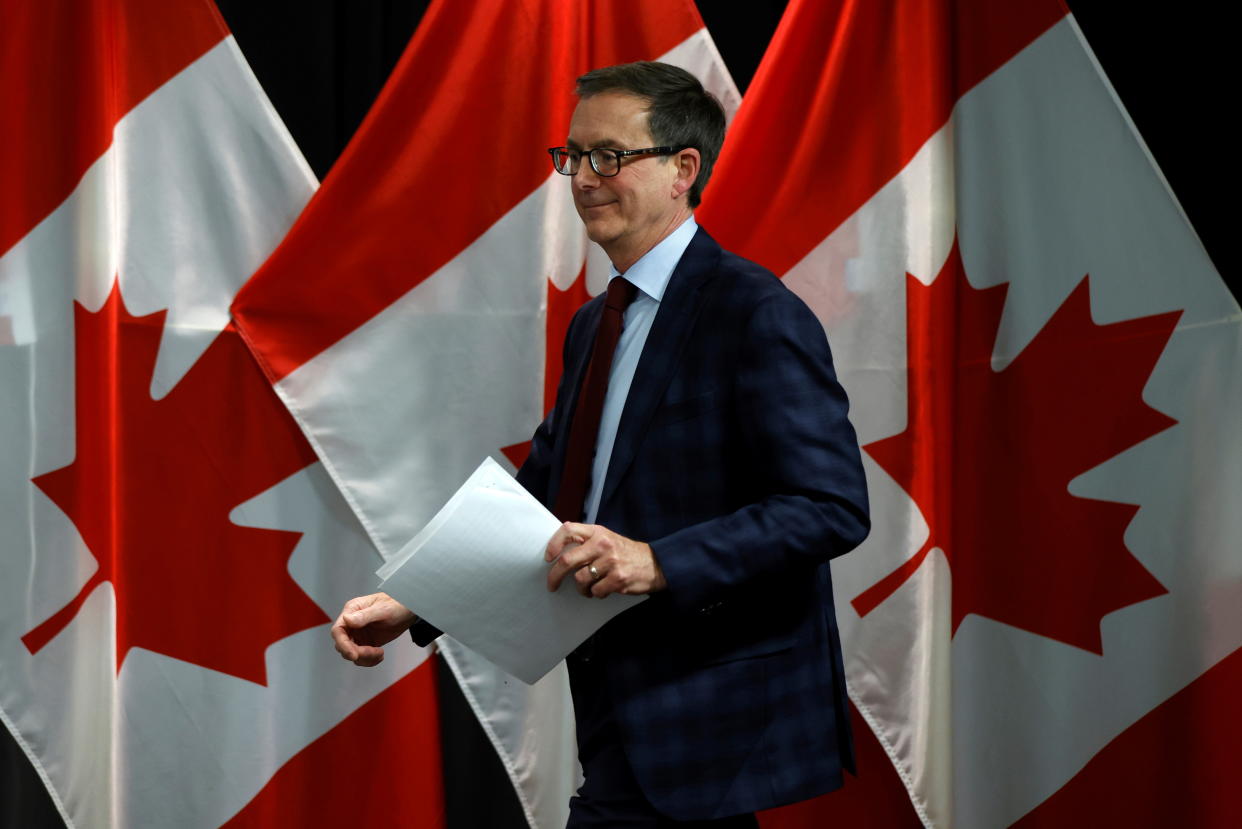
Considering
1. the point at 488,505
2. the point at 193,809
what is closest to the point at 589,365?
the point at 488,505

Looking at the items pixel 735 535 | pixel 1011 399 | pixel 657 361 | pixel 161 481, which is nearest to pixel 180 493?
pixel 161 481

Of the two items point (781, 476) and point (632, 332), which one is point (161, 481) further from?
point (781, 476)

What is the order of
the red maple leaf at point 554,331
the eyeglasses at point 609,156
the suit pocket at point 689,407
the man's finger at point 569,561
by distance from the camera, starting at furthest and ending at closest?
1. the red maple leaf at point 554,331
2. the eyeglasses at point 609,156
3. the suit pocket at point 689,407
4. the man's finger at point 569,561

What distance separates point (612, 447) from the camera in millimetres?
1333

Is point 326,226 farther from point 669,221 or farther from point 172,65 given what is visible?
point 669,221

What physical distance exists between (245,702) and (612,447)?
47.0 inches

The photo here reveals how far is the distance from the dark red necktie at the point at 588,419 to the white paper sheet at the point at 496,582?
153mm

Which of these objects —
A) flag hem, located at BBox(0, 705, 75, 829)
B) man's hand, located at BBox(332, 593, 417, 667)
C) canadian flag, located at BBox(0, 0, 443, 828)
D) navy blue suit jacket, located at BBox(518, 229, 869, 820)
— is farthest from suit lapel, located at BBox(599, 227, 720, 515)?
flag hem, located at BBox(0, 705, 75, 829)

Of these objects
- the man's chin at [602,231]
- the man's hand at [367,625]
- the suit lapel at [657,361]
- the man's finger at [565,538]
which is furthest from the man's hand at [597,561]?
the man's chin at [602,231]

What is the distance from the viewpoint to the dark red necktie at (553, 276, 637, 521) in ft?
4.42

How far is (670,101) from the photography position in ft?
4.66

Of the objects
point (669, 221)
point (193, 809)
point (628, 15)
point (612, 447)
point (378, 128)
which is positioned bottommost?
point (193, 809)

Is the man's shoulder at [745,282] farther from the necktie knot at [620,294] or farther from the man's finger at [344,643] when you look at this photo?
the man's finger at [344,643]

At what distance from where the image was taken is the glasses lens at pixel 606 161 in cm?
139
